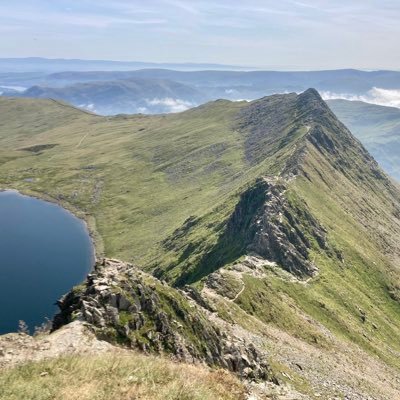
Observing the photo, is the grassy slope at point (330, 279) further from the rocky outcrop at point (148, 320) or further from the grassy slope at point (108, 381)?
the grassy slope at point (108, 381)

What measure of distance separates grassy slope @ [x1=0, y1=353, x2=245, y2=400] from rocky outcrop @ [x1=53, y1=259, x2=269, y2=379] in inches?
414

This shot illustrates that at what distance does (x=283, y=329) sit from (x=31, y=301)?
105m

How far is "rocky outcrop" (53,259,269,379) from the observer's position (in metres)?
41.1

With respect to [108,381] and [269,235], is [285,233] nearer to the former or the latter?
[269,235]

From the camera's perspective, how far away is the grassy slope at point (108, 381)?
2412 cm

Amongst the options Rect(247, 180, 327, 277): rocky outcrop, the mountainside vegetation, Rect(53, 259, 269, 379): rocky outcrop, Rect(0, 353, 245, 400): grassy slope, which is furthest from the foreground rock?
Rect(247, 180, 327, 277): rocky outcrop

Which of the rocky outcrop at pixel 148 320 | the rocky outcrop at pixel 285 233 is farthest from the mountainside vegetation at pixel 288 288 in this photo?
the rocky outcrop at pixel 285 233

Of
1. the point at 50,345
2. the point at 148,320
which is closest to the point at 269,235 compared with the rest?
the point at 148,320

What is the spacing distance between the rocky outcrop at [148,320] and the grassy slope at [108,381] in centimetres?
1052

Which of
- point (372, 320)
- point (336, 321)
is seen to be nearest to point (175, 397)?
point (336, 321)

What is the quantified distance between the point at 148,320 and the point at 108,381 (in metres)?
20.6

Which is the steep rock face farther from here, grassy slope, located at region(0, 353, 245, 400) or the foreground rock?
grassy slope, located at region(0, 353, 245, 400)

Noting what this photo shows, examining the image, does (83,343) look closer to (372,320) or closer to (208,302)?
(208,302)

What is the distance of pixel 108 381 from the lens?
25.8 m
